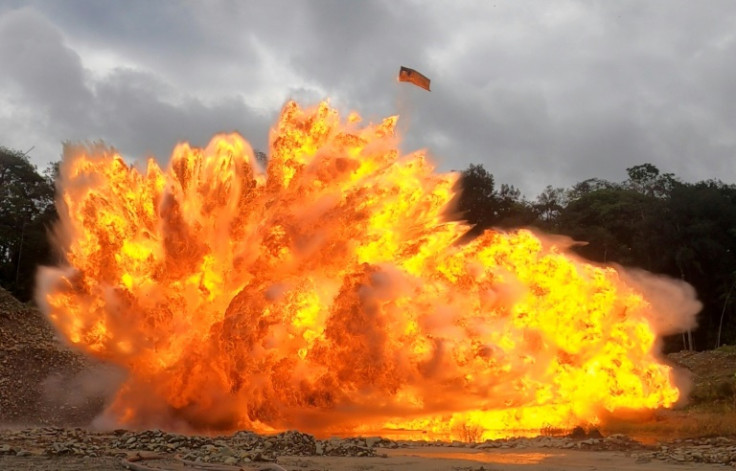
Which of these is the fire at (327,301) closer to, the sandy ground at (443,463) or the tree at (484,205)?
the sandy ground at (443,463)

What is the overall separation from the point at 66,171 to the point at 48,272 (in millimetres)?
3506

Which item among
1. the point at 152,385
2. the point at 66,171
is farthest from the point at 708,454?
the point at 66,171

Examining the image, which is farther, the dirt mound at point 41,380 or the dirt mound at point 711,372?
the dirt mound at point 711,372

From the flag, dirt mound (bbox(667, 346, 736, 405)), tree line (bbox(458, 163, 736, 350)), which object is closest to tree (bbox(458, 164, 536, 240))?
tree line (bbox(458, 163, 736, 350))

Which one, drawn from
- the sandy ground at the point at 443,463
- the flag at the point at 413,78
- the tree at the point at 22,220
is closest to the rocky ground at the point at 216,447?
the sandy ground at the point at 443,463

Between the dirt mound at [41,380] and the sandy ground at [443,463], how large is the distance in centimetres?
1032

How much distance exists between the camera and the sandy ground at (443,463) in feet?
53.0

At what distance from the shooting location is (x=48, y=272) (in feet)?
83.6

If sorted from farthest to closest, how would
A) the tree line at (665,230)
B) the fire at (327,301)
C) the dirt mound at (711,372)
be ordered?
1. the tree line at (665,230)
2. the dirt mound at (711,372)
3. the fire at (327,301)

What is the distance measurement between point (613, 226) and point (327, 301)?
4222 cm

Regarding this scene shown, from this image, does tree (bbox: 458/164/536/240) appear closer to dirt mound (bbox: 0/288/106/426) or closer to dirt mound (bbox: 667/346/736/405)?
dirt mound (bbox: 667/346/736/405)

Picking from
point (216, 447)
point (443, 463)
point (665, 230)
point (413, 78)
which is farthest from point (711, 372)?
point (216, 447)

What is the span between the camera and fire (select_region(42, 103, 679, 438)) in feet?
74.0

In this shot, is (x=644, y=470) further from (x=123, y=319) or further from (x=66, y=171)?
(x=66, y=171)
